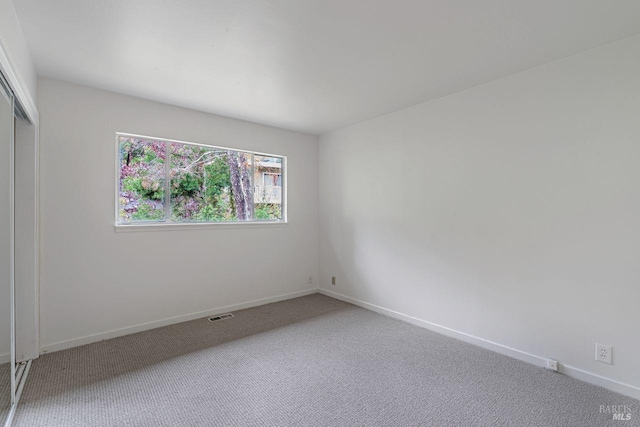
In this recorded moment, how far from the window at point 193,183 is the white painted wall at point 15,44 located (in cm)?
96

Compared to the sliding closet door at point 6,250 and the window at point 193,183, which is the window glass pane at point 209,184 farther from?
the sliding closet door at point 6,250

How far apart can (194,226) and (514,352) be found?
3.46 meters

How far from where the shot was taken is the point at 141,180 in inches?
128

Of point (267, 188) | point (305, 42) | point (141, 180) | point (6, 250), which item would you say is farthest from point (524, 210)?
point (6, 250)

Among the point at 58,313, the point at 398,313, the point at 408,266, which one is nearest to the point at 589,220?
the point at 408,266

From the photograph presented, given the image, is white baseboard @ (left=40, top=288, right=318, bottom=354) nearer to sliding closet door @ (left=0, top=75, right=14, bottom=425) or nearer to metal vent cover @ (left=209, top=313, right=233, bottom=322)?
metal vent cover @ (left=209, top=313, right=233, bottom=322)

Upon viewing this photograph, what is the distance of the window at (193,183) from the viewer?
3.21 m

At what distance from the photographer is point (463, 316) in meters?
3.00

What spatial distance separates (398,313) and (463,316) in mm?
799

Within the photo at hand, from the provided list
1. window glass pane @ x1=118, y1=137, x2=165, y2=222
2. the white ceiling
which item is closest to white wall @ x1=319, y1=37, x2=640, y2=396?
the white ceiling

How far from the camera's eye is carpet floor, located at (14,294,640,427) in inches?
73.7

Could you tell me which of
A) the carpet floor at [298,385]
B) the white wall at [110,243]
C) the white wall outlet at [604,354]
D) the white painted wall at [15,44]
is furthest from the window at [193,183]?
the white wall outlet at [604,354]

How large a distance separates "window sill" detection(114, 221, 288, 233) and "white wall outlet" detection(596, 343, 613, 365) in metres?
3.44

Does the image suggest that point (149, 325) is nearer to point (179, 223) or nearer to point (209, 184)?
point (179, 223)
